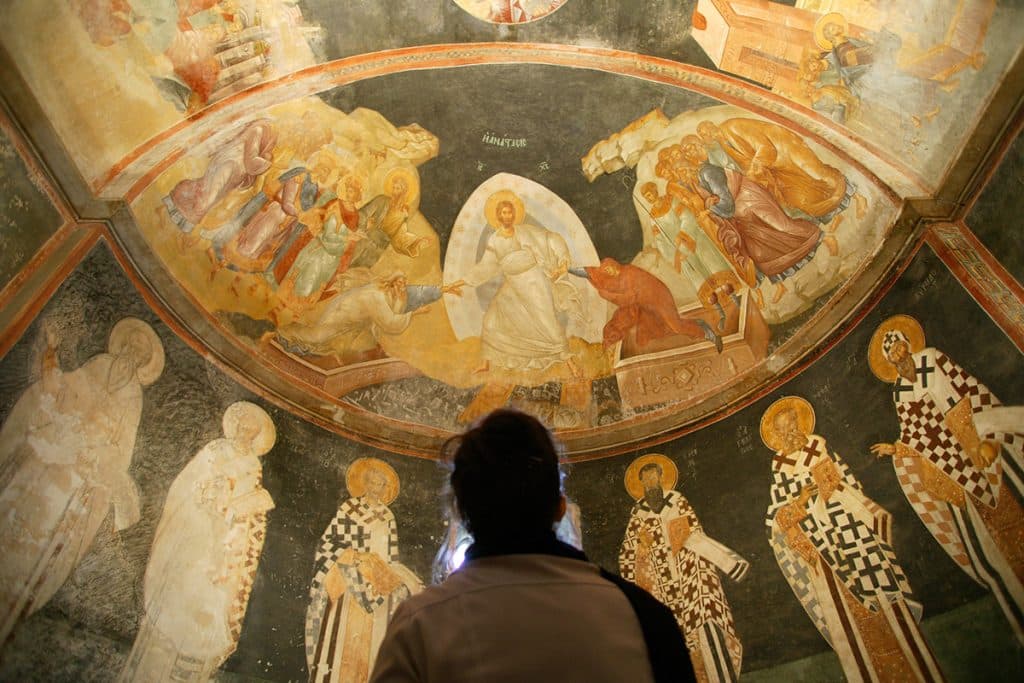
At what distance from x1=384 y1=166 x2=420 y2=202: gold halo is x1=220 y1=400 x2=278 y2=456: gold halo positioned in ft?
9.20

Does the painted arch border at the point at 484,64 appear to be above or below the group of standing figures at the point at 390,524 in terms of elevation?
above

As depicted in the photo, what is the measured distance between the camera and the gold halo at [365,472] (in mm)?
8398

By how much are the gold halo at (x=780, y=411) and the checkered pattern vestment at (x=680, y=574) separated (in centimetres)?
107

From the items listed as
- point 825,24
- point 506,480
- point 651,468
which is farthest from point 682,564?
point 506,480

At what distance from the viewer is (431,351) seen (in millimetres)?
9398

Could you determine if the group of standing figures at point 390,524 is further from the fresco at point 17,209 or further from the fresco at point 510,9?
the fresco at point 510,9

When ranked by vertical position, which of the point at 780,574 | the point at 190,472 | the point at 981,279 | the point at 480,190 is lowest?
the point at 780,574

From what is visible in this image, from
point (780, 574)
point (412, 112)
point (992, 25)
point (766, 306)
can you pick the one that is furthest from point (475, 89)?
point (780, 574)

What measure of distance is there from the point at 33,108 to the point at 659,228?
6180mm

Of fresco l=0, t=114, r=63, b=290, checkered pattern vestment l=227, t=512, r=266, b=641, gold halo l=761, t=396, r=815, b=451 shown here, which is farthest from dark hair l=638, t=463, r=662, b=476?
fresco l=0, t=114, r=63, b=290

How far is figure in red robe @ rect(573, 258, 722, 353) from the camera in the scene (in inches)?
365

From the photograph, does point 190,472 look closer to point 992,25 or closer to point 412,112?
point 412,112

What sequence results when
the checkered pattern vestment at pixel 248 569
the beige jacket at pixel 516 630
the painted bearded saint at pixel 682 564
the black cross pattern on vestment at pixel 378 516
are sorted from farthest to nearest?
the black cross pattern on vestment at pixel 378 516
the painted bearded saint at pixel 682 564
the checkered pattern vestment at pixel 248 569
the beige jacket at pixel 516 630

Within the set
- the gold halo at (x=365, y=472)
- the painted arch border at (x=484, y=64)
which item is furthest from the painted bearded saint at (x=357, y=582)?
the painted arch border at (x=484, y=64)
